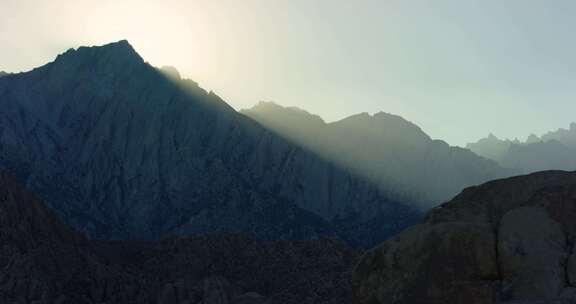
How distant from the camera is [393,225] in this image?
190 meters

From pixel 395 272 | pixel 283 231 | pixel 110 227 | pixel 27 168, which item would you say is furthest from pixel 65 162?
pixel 395 272

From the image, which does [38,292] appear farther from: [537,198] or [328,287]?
[537,198]

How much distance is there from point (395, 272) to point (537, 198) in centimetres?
391

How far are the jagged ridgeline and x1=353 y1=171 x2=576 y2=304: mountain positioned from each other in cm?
13724

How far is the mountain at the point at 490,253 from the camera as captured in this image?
538 inches

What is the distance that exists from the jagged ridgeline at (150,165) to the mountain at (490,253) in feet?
450

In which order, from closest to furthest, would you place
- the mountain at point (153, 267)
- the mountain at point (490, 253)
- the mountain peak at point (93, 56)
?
the mountain at point (490, 253)
the mountain at point (153, 267)
the mountain peak at point (93, 56)

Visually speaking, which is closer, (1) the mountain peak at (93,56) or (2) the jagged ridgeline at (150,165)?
(2) the jagged ridgeline at (150,165)

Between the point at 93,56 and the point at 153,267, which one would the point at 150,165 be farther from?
the point at 153,267

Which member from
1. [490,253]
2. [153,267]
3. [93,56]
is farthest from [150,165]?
[490,253]

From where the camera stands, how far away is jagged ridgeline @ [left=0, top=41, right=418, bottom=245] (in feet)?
520

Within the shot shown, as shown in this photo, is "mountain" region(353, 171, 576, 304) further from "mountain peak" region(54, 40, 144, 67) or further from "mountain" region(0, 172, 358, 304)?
"mountain peak" region(54, 40, 144, 67)

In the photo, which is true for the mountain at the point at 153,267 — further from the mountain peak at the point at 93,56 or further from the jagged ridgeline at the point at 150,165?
the mountain peak at the point at 93,56

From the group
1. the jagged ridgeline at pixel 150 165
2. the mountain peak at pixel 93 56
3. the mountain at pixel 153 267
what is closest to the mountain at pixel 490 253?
the mountain at pixel 153 267
